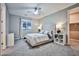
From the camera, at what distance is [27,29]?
8984 millimetres

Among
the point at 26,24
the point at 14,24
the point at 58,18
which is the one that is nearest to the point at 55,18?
the point at 58,18

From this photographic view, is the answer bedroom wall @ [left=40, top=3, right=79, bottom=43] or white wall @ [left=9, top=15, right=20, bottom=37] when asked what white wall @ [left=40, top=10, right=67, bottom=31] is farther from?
white wall @ [left=9, top=15, right=20, bottom=37]

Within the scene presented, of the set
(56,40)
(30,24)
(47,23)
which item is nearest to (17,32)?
(30,24)

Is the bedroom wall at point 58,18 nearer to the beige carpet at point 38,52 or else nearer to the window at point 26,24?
the beige carpet at point 38,52

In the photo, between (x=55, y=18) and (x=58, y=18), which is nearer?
(x=58, y=18)

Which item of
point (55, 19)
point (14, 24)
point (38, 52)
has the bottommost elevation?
point (38, 52)

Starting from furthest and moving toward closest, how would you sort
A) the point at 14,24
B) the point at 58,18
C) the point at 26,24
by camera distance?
1. the point at 26,24
2. the point at 14,24
3. the point at 58,18

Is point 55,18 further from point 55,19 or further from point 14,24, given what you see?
point 14,24

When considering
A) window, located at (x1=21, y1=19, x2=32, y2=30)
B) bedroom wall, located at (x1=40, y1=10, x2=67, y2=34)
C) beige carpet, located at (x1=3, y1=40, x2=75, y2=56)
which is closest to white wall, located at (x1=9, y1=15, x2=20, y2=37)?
window, located at (x1=21, y1=19, x2=32, y2=30)

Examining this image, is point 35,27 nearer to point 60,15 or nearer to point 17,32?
point 17,32

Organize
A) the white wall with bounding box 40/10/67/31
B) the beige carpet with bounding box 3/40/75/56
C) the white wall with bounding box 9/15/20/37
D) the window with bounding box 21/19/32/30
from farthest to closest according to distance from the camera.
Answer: the window with bounding box 21/19/32/30 → the white wall with bounding box 9/15/20/37 → the white wall with bounding box 40/10/67/31 → the beige carpet with bounding box 3/40/75/56

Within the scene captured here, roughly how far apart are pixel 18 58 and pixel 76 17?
659 cm

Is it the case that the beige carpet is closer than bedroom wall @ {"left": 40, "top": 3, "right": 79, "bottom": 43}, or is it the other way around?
the beige carpet

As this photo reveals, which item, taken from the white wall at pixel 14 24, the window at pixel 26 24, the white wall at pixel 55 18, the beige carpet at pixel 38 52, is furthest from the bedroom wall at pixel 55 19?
the white wall at pixel 14 24
